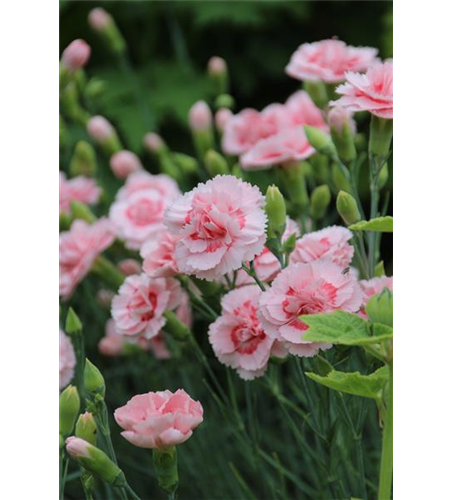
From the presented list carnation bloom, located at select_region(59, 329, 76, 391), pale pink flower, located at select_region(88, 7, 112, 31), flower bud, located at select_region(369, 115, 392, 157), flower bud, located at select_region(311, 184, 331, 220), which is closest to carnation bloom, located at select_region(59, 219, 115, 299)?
carnation bloom, located at select_region(59, 329, 76, 391)

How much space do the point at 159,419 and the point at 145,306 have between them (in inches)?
7.7

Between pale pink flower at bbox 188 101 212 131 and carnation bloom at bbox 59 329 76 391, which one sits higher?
pale pink flower at bbox 188 101 212 131

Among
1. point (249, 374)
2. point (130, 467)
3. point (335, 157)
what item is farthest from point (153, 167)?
point (249, 374)

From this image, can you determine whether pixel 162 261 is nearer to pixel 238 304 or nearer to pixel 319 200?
pixel 238 304

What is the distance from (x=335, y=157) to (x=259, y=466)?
0.29 meters

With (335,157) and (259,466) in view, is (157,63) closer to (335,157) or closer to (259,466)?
(335,157)

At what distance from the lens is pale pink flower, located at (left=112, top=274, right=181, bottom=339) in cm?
77

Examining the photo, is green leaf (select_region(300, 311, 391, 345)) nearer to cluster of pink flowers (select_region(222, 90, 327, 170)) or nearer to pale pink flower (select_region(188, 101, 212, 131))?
cluster of pink flowers (select_region(222, 90, 327, 170))

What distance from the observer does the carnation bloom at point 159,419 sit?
1.94 ft

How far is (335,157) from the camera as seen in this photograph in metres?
0.81

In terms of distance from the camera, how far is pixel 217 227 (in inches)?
24.8

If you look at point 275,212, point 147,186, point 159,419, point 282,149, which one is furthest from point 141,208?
point 159,419

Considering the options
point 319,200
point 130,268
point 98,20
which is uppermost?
point 98,20

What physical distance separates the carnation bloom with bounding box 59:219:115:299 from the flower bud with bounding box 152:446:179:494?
310mm
